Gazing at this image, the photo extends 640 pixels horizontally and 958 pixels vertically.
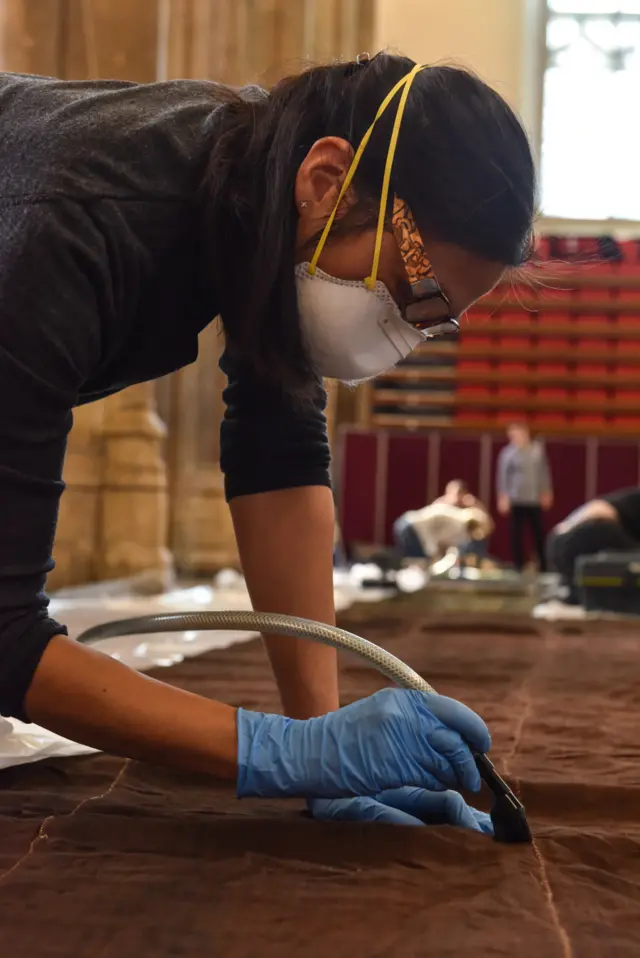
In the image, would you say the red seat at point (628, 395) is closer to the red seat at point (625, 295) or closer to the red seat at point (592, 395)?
the red seat at point (592, 395)

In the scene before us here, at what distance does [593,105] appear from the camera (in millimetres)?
11023

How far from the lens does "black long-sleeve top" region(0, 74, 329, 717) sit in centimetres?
86

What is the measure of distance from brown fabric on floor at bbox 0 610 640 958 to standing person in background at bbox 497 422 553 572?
6.64m

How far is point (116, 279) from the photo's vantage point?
92 centimetres

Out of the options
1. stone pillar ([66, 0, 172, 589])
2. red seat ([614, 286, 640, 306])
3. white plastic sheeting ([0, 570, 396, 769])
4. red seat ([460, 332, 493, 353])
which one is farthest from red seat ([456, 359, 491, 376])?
stone pillar ([66, 0, 172, 589])

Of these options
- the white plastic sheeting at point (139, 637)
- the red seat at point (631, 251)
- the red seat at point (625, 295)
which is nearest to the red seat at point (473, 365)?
the red seat at point (625, 295)

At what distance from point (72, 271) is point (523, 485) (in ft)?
24.1

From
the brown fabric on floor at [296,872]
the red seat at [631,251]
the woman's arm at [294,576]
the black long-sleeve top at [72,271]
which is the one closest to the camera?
the brown fabric on floor at [296,872]

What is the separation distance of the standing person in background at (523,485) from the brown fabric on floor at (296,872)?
664cm

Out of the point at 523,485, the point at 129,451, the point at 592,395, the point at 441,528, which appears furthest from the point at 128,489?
the point at 592,395

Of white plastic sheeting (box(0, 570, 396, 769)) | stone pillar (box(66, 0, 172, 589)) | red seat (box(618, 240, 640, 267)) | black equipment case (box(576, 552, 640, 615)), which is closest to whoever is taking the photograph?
white plastic sheeting (box(0, 570, 396, 769))

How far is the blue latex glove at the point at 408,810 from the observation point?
105 centimetres

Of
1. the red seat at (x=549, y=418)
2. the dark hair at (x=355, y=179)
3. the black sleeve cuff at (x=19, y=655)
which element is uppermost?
the dark hair at (x=355, y=179)

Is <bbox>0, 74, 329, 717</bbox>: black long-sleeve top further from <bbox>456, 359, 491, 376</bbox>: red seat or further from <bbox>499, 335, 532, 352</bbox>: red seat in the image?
<bbox>499, 335, 532, 352</bbox>: red seat
